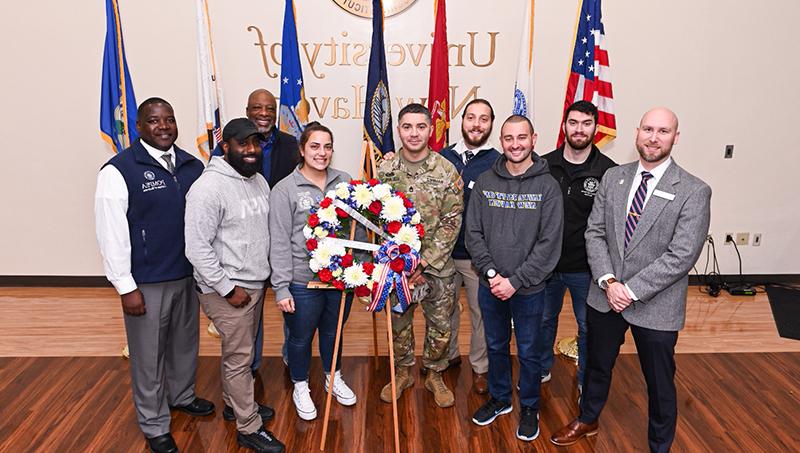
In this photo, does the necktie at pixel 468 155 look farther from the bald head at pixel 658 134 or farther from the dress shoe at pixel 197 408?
the dress shoe at pixel 197 408

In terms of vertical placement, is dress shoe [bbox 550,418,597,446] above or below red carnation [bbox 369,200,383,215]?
below

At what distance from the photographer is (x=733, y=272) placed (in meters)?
5.59

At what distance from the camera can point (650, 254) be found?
254 centimetres

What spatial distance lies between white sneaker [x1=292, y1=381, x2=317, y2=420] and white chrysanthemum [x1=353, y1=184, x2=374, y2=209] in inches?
50.5

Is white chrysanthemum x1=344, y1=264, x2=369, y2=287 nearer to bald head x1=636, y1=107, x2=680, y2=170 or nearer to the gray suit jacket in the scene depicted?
the gray suit jacket

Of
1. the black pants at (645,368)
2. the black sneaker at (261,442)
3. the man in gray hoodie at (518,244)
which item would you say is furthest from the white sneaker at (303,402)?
the black pants at (645,368)

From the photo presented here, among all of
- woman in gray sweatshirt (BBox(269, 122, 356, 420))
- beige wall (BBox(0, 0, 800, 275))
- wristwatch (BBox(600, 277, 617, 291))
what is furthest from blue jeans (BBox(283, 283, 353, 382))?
beige wall (BBox(0, 0, 800, 275))

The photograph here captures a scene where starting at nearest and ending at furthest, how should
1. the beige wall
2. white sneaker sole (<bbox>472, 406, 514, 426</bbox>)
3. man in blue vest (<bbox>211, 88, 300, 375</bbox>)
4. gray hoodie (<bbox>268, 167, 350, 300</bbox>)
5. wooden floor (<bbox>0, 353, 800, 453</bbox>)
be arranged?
1. gray hoodie (<bbox>268, 167, 350, 300</bbox>)
2. wooden floor (<bbox>0, 353, 800, 453</bbox>)
3. white sneaker sole (<bbox>472, 406, 514, 426</bbox>)
4. man in blue vest (<bbox>211, 88, 300, 375</bbox>)
5. the beige wall

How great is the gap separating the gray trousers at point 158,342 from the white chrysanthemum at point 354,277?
38.0 inches

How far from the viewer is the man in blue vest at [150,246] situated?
8.46ft

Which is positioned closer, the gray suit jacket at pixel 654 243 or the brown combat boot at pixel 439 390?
the gray suit jacket at pixel 654 243

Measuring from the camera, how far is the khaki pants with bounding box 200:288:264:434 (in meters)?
2.75

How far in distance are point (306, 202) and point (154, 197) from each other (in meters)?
0.78

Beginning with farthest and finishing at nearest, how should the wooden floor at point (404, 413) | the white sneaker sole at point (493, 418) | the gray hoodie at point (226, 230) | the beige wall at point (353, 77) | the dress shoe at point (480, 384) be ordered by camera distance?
the beige wall at point (353, 77)
the dress shoe at point (480, 384)
the white sneaker sole at point (493, 418)
the wooden floor at point (404, 413)
the gray hoodie at point (226, 230)
